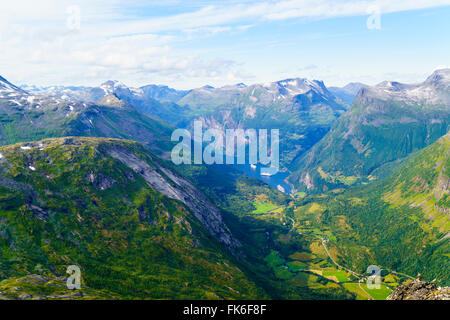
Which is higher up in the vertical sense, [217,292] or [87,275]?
[87,275]

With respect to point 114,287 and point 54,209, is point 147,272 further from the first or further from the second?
point 54,209
